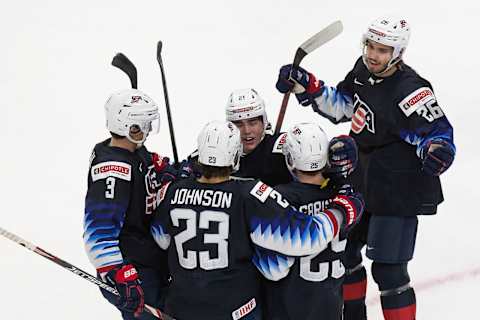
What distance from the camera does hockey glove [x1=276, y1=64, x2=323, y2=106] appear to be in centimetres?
376

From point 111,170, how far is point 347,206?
83 centimetres

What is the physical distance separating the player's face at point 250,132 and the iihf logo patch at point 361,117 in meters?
0.48

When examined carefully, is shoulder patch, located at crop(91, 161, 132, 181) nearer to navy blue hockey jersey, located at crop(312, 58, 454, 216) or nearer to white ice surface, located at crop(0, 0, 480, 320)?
navy blue hockey jersey, located at crop(312, 58, 454, 216)

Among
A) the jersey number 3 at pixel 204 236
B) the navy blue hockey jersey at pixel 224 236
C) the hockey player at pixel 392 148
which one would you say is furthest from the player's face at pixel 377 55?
the jersey number 3 at pixel 204 236

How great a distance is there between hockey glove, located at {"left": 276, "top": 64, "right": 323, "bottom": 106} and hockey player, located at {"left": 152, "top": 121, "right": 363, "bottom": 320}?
0.88 metres

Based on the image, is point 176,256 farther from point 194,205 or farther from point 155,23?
point 155,23

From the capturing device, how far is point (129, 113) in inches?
120

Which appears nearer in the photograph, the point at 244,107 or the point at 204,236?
the point at 204,236

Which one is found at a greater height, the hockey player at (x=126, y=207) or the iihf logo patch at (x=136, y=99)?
the iihf logo patch at (x=136, y=99)

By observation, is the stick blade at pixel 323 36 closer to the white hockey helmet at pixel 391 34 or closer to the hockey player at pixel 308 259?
the white hockey helmet at pixel 391 34

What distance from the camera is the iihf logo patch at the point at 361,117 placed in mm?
3604

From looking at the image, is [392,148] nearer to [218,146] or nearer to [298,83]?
[298,83]

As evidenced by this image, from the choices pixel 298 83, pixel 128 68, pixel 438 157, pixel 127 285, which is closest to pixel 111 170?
pixel 127 285

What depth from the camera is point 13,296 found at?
14.1 feet
